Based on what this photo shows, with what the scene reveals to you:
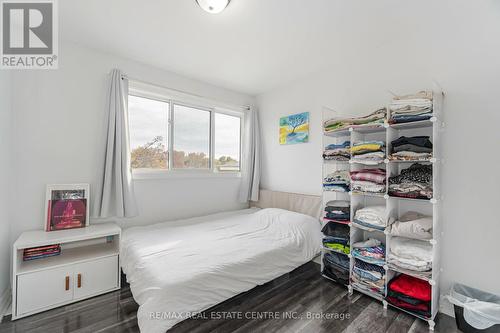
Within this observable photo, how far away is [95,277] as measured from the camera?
208 centimetres

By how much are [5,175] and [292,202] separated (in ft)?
10.2

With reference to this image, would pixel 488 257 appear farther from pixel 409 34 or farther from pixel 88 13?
pixel 88 13

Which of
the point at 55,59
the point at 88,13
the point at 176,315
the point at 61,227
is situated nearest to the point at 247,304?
the point at 176,315

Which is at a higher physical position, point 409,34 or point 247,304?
point 409,34

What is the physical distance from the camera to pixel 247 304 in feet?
6.56

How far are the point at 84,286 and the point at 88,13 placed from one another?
2484 mm

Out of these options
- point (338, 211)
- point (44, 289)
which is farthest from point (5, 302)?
point (338, 211)

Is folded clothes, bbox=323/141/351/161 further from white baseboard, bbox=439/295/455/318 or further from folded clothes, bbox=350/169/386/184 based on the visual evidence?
white baseboard, bbox=439/295/455/318

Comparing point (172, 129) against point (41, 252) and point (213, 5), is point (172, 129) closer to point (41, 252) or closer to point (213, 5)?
point (213, 5)

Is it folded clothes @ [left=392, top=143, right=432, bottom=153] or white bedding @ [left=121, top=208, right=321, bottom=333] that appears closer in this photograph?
white bedding @ [left=121, top=208, right=321, bottom=333]

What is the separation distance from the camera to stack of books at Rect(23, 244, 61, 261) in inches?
76.4

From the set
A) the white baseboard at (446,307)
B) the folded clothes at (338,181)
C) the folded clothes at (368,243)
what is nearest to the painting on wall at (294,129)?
the folded clothes at (338,181)

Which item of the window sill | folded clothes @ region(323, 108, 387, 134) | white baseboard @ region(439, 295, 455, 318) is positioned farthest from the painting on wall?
white baseboard @ region(439, 295, 455, 318)

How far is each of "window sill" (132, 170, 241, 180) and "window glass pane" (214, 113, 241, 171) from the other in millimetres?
125
